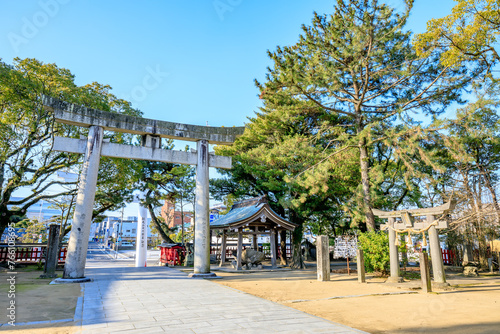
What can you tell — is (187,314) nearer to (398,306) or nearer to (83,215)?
(398,306)

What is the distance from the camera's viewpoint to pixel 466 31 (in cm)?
872

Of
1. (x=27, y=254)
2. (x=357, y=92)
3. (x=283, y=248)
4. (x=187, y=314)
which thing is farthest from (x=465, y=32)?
(x=27, y=254)

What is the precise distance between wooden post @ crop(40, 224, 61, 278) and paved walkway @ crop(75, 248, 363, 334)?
4.45 meters

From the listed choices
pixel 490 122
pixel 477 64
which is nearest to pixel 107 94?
pixel 477 64

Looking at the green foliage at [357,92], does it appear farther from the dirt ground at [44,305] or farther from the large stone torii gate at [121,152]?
the dirt ground at [44,305]

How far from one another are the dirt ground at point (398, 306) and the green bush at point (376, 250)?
7.49ft

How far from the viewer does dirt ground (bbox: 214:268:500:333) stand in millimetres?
4836

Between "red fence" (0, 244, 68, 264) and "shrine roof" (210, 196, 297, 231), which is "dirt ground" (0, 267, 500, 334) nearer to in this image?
"shrine roof" (210, 196, 297, 231)

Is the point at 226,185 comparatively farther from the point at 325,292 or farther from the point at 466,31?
the point at 466,31

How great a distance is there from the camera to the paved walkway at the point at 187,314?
4340mm

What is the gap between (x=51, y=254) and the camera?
11078 mm

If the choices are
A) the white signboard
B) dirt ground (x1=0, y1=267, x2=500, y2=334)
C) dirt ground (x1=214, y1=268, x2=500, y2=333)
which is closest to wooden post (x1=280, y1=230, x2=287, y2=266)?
the white signboard

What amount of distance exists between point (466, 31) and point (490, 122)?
6.76 m

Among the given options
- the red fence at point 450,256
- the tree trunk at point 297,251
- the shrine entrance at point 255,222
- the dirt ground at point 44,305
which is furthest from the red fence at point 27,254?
the red fence at point 450,256
